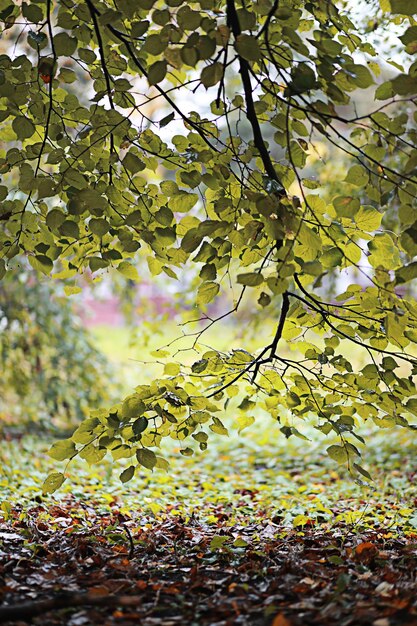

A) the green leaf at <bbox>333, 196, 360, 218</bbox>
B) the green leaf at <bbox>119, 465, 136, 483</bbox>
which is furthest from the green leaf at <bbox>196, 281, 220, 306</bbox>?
the green leaf at <bbox>119, 465, 136, 483</bbox>

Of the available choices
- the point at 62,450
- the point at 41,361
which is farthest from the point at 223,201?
the point at 41,361

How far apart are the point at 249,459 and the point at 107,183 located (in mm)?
3341

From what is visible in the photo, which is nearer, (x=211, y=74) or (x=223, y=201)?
(x=211, y=74)

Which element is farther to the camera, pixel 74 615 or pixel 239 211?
pixel 239 211

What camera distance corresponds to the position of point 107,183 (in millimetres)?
2334

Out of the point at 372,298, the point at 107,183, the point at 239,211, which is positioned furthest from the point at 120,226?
the point at 372,298

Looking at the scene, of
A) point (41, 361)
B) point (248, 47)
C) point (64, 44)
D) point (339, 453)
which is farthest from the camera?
point (41, 361)

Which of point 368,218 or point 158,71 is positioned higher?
point 158,71

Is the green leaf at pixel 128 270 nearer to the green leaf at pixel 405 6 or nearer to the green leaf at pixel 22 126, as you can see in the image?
the green leaf at pixel 22 126

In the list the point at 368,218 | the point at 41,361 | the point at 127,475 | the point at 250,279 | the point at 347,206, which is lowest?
the point at 127,475

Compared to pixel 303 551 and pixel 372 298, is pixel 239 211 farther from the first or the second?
pixel 303 551

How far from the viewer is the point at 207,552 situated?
2.21 metres

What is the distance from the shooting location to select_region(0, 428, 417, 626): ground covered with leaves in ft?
5.36

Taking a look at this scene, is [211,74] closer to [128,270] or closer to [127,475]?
[128,270]
